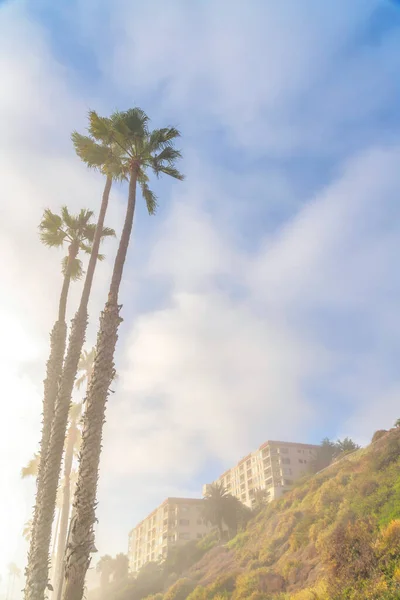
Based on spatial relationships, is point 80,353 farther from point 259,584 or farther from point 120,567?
point 120,567

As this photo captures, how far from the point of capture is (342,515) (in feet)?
96.2

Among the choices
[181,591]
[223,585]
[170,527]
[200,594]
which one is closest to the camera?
[223,585]

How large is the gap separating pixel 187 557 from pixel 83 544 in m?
58.4

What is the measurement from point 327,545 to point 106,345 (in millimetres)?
22734

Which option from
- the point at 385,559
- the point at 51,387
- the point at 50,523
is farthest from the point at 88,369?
the point at 385,559

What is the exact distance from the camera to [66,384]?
54.3ft

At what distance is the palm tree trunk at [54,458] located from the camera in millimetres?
14156

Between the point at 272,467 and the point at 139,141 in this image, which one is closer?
the point at 139,141

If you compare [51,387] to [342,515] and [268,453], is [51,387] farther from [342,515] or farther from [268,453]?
[268,453]

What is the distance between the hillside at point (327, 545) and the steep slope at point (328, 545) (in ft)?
0.16

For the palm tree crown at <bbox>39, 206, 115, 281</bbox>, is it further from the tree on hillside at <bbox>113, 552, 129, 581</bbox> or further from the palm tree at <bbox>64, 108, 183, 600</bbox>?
the tree on hillside at <bbox>113, 552, 129, 581</bbox>

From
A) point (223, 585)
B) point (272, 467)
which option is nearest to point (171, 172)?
point (223, 585)

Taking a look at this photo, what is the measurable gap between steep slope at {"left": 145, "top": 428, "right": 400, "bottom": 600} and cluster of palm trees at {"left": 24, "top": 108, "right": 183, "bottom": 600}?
1400 centimetres

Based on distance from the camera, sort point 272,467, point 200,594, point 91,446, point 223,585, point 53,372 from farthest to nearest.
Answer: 1. point 272,467
2. point 200,594
3. point 223,585
4. point 53,372
5. point 91,446
